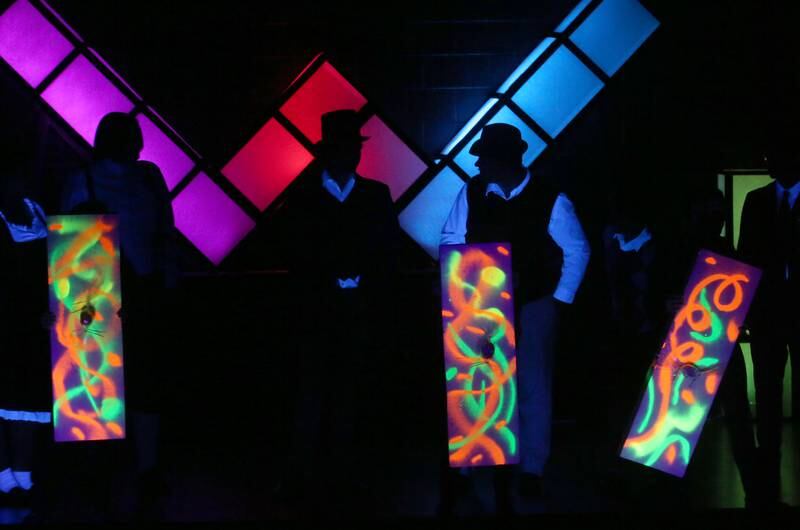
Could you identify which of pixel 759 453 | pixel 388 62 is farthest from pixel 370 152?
pixel 759 453

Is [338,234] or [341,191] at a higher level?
[341,191]

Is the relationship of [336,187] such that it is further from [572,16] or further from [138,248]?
[572,16]

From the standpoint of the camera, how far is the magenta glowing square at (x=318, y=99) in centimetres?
524

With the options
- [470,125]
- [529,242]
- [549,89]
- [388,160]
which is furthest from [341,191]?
[549,89]

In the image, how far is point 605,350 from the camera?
179 inches

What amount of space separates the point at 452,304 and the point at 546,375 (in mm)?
767

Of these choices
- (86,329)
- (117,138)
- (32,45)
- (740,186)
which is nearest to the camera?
(86,329)

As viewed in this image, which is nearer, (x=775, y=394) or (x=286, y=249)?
(x=775, y=394)

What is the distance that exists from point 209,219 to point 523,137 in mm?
1811

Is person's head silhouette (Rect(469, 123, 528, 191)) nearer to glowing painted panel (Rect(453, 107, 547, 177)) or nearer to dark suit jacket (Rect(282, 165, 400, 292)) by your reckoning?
dark suit jacket (Rect(282, 165, 400, 292))

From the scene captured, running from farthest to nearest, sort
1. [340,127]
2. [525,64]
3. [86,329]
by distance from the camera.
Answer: [525,64], [340,127], [86,329]

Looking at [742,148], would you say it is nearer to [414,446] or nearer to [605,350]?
[605,350]

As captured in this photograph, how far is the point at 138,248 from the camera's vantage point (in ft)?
13.0

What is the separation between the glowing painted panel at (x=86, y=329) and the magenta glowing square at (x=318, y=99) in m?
1.74
